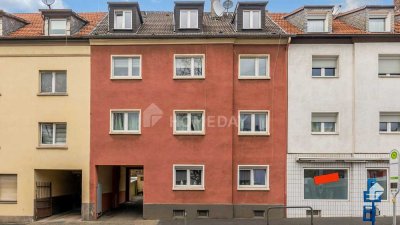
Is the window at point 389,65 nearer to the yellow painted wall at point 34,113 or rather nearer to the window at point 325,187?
the window at point 325,187

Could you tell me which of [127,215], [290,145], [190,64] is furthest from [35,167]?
[290,145]

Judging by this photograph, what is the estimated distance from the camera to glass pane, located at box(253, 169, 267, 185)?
21266 millimetres

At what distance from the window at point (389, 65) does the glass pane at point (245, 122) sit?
6501 mm

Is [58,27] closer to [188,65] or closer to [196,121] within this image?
[188,65]

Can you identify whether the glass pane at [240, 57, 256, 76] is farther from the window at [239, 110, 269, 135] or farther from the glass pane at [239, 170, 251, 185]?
the glass pane at [239, 170, 251, 185]

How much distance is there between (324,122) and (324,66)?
8.69 feet

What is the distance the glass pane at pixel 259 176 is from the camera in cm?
2127

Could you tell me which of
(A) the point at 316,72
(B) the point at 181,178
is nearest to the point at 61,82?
(B) the point at 181,178

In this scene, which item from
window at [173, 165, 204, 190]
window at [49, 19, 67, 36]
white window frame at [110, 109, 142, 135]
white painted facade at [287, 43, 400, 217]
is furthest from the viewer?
window at [49, 19, 67, 36]

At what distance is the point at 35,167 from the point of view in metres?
21.3

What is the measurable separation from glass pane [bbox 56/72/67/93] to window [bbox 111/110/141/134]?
8.82ft

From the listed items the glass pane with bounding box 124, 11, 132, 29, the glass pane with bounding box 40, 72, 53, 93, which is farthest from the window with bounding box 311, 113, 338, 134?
the glass pane with bounding box 40, 72, 53, 93

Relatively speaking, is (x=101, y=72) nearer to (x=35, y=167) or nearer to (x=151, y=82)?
(x=151, y=82)

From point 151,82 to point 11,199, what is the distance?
8.54 metres
